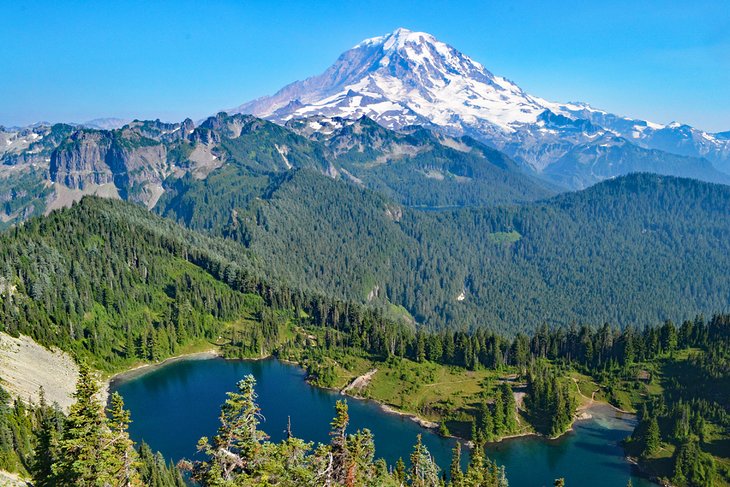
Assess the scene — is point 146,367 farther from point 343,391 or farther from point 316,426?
point 316,426

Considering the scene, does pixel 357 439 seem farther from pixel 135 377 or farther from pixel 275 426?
pixel 135 377

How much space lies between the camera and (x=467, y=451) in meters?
136

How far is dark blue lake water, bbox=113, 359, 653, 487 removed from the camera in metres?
130

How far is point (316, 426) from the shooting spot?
481 ft

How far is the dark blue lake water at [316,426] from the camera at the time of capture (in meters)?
130

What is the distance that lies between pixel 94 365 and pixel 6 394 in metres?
61.4

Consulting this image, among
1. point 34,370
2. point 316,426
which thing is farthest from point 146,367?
point 316,426

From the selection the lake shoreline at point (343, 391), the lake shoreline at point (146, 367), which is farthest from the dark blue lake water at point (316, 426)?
the lake shoreline at point (146, 367)

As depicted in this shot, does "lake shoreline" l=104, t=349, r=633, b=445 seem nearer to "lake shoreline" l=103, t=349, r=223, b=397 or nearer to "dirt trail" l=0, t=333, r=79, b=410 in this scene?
"lake shoreline" l=103, t=349, r=223, b=397

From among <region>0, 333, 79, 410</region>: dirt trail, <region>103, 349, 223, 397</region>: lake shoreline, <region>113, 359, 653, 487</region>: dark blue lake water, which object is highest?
<region>0, 333, 79, 410</region>: dirt trail

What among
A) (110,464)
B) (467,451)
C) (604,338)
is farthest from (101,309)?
(604,338)

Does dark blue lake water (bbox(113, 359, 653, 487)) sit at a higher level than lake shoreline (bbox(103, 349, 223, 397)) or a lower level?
lower

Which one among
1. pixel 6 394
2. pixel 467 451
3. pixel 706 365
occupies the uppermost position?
pixel 6 394

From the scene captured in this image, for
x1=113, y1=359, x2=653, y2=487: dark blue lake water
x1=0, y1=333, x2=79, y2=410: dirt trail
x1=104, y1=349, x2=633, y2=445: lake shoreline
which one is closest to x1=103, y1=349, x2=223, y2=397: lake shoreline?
x1=104, y1=349, x2=633, y2=445: lake shoreline
